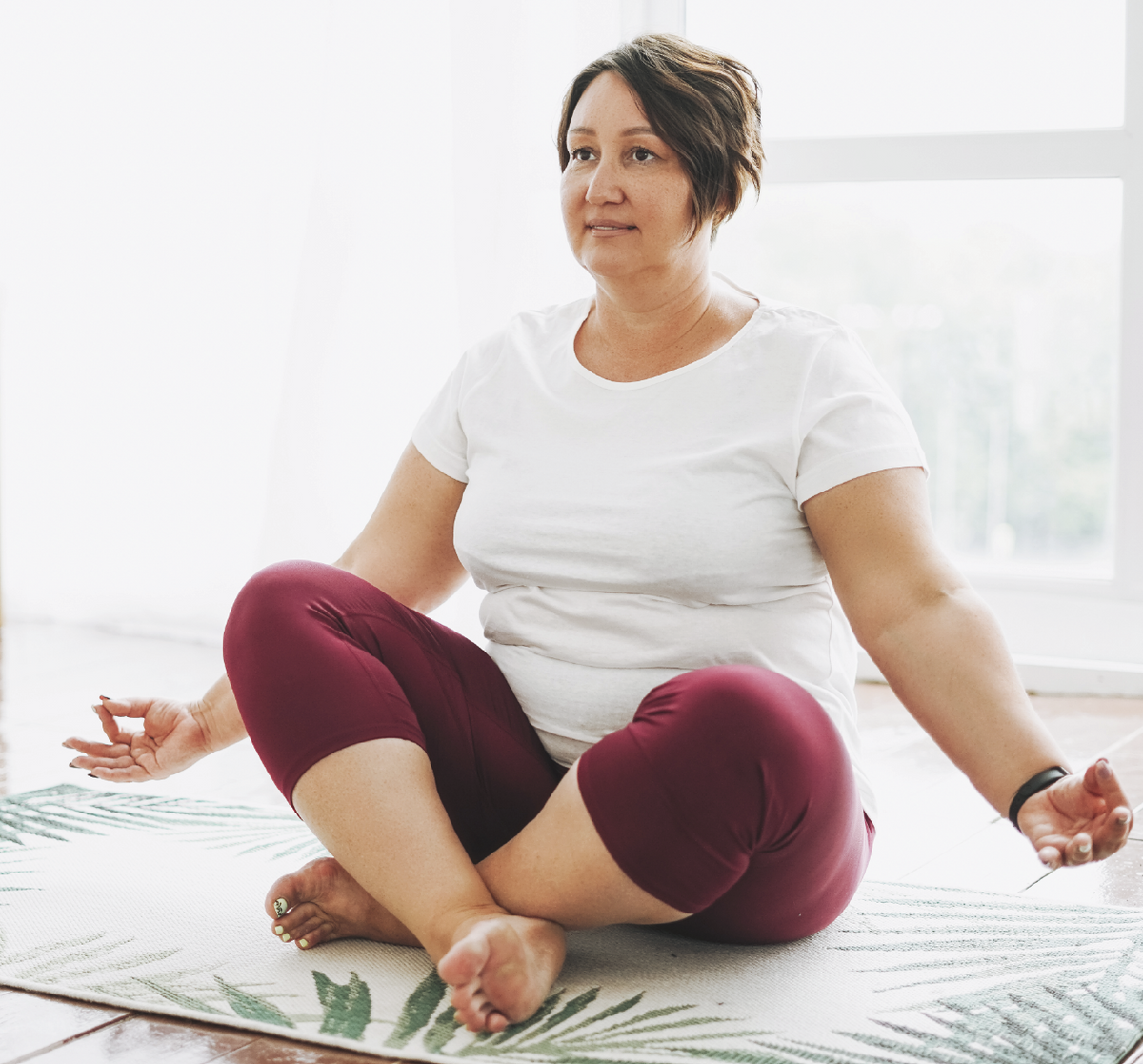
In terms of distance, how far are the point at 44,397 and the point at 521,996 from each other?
2.62 meters

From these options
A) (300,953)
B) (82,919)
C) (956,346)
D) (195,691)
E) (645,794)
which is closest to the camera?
(645,794)

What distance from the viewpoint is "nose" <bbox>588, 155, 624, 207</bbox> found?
4.58 feet

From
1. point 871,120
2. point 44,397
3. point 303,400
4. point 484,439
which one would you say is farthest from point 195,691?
point 871,120

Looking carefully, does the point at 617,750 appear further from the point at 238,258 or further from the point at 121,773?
the point at 238,258

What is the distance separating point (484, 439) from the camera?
1.48 m

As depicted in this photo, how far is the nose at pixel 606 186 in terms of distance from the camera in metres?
1.39

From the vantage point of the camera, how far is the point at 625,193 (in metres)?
1.40

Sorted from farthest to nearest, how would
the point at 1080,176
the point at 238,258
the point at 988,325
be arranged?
1. the point at 988,325
2. the point at 238,258
3. the point at 1080,176

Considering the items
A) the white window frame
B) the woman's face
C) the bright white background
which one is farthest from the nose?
the white window frame

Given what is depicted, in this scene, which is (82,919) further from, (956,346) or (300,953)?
(956,346)

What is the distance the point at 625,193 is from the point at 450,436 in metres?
A: 0.32

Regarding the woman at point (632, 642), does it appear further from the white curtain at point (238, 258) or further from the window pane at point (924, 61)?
the window pane at point (924, 61)

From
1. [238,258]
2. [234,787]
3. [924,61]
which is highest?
[924,61]

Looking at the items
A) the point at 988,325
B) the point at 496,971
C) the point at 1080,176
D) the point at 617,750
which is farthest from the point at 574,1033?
the point at 988,325
